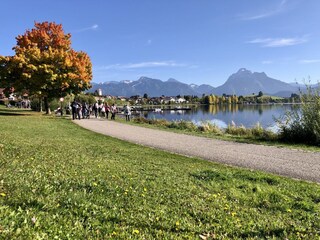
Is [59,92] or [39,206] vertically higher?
[59,92]

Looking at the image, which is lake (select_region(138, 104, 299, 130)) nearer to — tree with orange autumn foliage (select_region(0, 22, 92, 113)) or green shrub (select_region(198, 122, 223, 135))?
green shrub (select_region(198, 122, 223, 135))

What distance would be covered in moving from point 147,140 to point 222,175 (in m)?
10.6

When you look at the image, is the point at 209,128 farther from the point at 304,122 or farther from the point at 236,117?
the point at 236,117

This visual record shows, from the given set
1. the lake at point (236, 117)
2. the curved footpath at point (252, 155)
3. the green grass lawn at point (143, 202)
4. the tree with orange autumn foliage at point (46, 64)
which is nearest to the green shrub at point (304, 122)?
the lake at point (236, 117)

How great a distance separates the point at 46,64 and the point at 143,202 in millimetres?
36008

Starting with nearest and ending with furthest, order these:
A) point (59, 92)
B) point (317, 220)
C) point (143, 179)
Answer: point (317, 220)
point (143, 179)
point (59, 92)

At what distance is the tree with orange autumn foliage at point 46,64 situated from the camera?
38438mm

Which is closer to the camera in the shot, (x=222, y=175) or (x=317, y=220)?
(x=317, y=220)

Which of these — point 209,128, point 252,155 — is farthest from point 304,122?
point 209,128

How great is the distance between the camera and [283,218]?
675 cm

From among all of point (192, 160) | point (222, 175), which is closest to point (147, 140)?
point (192, 160)

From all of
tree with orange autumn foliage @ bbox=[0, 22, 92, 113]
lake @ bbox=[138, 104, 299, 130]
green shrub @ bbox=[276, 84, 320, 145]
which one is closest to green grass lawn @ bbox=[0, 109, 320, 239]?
green shrub @ bbox=[276, 84, 320, 145]

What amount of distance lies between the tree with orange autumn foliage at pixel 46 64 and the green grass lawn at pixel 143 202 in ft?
99.0

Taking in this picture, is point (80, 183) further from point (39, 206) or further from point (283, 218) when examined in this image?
point (283, 218)
